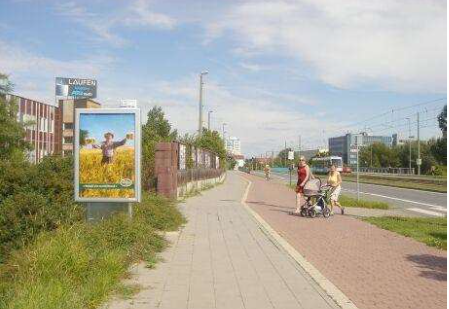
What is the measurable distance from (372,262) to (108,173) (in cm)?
476

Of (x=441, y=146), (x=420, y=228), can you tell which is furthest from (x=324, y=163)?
(x=420, y=228)

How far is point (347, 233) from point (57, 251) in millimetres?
6985

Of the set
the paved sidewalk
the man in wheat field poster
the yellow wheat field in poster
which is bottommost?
the paved sidewalk

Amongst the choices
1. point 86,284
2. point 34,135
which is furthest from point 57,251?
point 34,135

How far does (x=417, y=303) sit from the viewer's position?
6441mm

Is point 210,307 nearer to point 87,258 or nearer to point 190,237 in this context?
point 87,258

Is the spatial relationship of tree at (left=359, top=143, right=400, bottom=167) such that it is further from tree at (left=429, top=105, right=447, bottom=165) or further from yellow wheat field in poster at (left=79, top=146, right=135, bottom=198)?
yellow wheat field in poster at (left=79, top=146, right=135, bottom=198)

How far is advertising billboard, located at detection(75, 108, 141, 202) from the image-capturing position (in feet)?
34.8

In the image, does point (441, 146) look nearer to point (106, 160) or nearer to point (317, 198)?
point (317, 198)

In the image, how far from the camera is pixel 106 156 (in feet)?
34.9

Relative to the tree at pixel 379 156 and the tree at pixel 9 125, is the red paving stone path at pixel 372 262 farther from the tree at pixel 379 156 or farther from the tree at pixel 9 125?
the tree at pixel 379 156

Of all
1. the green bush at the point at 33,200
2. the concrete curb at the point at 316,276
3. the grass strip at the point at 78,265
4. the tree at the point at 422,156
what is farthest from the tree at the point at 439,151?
the grass strip at the point at 78,265

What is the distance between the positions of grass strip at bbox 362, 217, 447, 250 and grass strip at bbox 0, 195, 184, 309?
528cm

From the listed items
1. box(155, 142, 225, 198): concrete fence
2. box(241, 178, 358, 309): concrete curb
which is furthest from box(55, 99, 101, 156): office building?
box(241, 178, 358, 309): concrete curb
